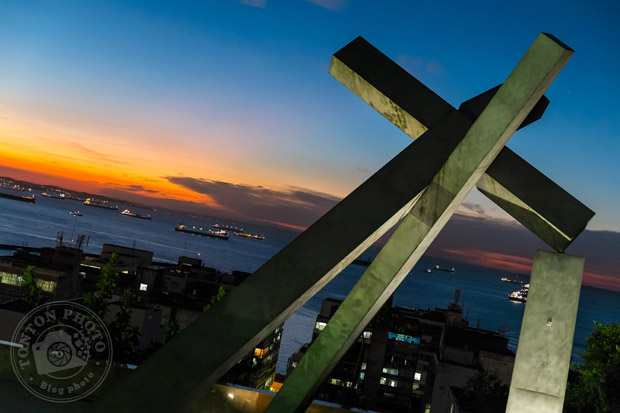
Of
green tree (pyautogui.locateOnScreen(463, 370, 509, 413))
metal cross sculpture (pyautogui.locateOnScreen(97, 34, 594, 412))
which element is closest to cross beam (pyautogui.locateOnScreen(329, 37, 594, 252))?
metal cross sculpture (pyautogui.locateOnScreen(97, 34, 594, 412))

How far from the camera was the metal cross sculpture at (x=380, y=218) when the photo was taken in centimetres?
310

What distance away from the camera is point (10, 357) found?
17.2 ft

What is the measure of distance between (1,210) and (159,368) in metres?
185

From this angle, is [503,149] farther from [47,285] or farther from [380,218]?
[47,285]

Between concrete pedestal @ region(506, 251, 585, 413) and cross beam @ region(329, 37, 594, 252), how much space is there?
0.26m

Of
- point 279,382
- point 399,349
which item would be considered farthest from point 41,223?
point 399,349

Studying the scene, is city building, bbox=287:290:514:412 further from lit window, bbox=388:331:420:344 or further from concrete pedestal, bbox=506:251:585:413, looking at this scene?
concrete pedestal, bbox=506:251:585:413

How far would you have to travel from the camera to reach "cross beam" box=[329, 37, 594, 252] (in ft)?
13.9

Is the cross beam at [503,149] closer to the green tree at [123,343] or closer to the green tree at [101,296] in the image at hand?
the green tree at [123,343]

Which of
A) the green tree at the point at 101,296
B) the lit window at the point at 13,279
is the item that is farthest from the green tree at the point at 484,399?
the lit window at the point at 13,279

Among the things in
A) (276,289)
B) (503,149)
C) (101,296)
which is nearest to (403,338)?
(101,296)

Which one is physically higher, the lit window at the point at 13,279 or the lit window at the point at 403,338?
the lit window at the point at 403,338

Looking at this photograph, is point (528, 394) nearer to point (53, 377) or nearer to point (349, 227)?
point (349, 227)

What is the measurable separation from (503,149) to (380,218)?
5.01 feet
